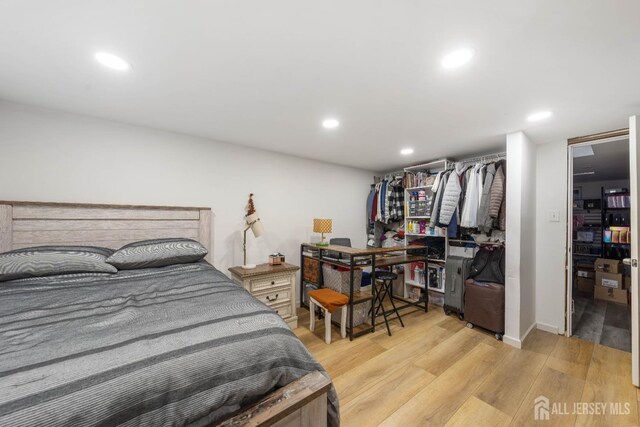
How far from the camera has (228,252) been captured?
2895mm

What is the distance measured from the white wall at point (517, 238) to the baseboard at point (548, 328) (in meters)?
0.38

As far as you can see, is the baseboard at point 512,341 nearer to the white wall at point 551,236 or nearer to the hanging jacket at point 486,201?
the white wall at point 551,236

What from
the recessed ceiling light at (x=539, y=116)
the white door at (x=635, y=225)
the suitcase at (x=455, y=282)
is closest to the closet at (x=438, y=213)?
the suitcase at (x=455, y=282)

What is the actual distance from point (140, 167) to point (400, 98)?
8.02 ft

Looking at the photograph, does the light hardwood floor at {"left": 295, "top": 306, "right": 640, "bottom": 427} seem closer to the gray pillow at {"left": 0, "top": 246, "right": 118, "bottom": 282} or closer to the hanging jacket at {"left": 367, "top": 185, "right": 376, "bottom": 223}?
the gray pillow at {"left": 0, "top": 246, "right": 118, "bottom": 282}

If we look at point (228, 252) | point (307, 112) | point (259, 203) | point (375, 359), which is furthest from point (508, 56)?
point (228, 252)

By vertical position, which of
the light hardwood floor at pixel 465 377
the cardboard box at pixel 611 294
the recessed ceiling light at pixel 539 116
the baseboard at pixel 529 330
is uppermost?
the recessed ceiling light at pixel 539 116

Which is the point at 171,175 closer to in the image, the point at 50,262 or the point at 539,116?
the point at 50,262

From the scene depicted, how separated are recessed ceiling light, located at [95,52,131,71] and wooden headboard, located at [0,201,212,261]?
1.28m

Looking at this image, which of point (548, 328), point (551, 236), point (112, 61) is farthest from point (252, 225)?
point (548, 328)

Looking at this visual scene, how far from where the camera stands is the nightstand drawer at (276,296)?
261 cm

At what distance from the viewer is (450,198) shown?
2.99 meters

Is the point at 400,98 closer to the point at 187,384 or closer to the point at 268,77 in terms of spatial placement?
the point at 268,77

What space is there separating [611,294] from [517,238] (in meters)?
2.73
